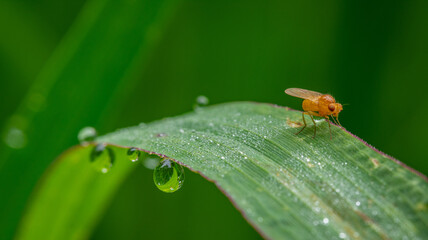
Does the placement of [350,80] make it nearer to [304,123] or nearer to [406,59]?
[406,59]

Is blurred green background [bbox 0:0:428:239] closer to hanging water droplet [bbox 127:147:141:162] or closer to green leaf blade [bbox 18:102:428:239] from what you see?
hanging water droplet [bbox 127:147:141:162]

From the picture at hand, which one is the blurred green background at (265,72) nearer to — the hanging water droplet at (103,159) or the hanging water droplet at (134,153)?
the hanging water droplet at (103,159)

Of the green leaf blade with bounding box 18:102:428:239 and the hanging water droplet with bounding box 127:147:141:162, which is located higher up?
the green leaf blade with bounding box 18:102:428:239

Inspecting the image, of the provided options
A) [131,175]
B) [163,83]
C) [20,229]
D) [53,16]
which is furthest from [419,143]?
[53,16]

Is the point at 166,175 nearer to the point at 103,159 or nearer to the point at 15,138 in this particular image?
the point at 103,159

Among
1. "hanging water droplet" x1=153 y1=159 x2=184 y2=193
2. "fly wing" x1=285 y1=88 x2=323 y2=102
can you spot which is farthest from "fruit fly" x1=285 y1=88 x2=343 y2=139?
"hanging water droplet" x1=153 y1=159 x2=184 y2=193

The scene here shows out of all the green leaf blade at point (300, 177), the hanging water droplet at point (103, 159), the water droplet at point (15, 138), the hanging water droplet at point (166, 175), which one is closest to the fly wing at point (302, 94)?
the green leaf blade at point (300, 177)

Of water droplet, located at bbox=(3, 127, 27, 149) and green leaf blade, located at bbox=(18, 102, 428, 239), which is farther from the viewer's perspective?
water droplet, located at bbox=(3, 127, 27, 149)
